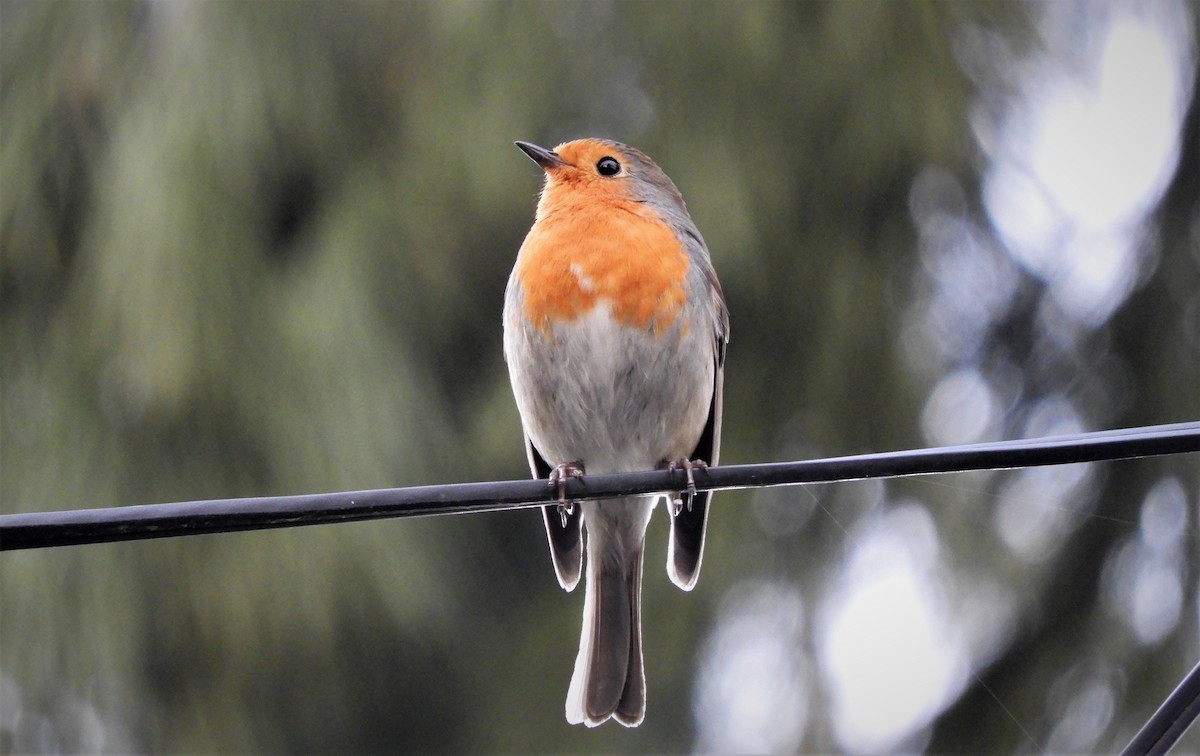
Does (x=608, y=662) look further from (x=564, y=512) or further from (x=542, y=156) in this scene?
(x=542, y=156)

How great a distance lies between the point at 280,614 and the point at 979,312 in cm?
225

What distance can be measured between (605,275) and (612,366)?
0.23m

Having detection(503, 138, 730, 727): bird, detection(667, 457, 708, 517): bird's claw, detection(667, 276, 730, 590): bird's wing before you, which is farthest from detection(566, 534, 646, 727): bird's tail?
detection(667, 457, 708, 517): bird's claw

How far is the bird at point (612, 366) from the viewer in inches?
120

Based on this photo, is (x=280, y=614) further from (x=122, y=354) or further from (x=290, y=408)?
(x=122, y=354)

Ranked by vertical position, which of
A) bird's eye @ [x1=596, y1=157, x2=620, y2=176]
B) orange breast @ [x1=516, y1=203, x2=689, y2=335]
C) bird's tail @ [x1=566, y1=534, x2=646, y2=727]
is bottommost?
bird's tail @ [x1=566, y1=534, x2=646, y2=727]

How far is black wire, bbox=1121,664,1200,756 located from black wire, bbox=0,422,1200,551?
1.24 ft

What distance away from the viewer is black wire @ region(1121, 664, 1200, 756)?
5.23 feet

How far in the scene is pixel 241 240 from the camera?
3.49m

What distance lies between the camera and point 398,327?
3.59 m

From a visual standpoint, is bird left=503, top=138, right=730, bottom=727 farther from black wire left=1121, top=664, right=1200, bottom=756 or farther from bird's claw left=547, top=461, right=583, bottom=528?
black wire left=1121, top=664, right=1200, bottom=756

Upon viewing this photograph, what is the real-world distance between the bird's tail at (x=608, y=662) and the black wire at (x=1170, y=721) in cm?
176

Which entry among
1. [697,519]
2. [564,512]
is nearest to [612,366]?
[564,512]

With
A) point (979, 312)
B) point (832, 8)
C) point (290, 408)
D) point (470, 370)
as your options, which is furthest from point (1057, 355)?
point (290, 408)
